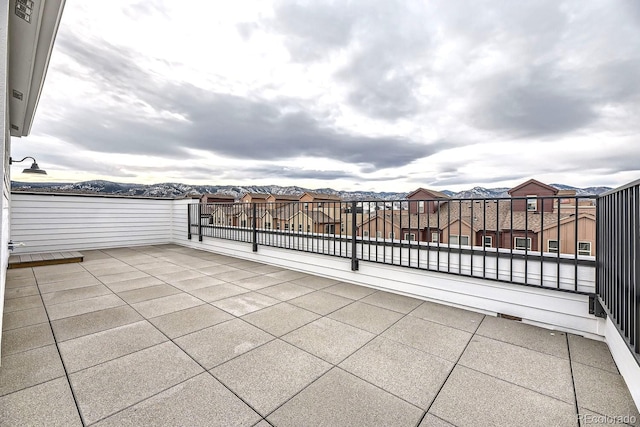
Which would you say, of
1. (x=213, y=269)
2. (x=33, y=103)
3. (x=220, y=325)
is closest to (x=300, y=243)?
(x=213, y=269)

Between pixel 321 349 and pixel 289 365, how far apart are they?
1.04 ft

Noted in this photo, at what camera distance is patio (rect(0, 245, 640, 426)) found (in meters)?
1.38

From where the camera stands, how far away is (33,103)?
3.55 meters

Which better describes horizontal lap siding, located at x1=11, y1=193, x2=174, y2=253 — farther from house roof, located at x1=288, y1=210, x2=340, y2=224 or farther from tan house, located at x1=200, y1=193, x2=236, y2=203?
house roof, located at x1=288, y1=210, x2=340, y2=224

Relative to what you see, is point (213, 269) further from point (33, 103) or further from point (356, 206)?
Result: point (33, 103)

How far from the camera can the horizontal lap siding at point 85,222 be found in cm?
628

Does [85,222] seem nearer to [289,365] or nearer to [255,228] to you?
[255,228]

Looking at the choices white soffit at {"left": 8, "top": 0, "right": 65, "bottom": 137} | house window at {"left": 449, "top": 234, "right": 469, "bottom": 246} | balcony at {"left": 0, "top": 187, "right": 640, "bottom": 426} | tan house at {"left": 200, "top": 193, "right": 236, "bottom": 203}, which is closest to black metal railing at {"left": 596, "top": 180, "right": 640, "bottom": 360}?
balcony at {"left": 0, "top": 187, "right": 640, "bottom": 426}

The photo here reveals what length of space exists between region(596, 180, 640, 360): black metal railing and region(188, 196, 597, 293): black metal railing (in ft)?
0.76

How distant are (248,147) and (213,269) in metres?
5.86

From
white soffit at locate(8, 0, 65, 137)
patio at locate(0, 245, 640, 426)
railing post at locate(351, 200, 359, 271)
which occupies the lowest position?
patio at locate(0, 245, 640, 426)

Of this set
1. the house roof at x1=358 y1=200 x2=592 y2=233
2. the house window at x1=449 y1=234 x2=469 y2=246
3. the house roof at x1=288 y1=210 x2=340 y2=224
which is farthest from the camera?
the house roof at x1=288 y1=210 x2=340 y2=224

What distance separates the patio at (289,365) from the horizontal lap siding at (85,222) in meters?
4.34

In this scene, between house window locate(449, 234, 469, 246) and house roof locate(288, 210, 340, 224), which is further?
house roof locate(288, 210, 340, 224)
